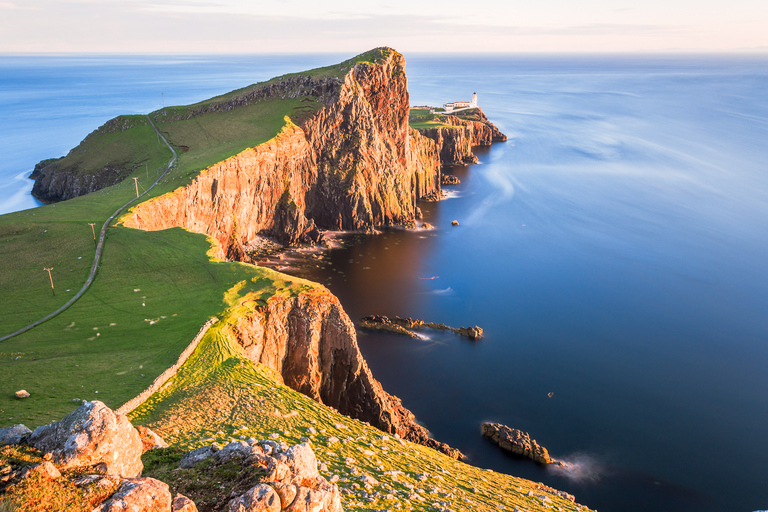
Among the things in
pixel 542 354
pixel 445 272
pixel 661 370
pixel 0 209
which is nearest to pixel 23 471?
pixel 542 354

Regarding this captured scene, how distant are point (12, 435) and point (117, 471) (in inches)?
191

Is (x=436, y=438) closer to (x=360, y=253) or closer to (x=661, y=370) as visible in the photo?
(x=661, y=370)

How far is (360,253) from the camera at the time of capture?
110 meters

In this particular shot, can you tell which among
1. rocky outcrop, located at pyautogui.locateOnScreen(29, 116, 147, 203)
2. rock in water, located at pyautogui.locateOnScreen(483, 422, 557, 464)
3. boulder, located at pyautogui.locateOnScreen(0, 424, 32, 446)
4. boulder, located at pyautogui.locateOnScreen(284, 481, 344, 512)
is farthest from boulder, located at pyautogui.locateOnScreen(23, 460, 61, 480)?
rocky outcrop, located at pyautogui.locateOnScreen(29, 116, 147, 203)

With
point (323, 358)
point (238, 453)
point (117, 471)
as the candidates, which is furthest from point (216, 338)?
point (117, 471)

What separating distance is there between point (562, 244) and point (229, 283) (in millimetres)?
85710

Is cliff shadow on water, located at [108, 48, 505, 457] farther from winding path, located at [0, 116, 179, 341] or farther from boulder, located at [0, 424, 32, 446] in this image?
boulder, located at [0, 424, 32, 446]

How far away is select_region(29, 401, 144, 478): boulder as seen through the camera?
20078 mm

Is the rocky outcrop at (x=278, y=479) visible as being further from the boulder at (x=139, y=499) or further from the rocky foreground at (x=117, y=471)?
the boulder at (x=139, y=499)

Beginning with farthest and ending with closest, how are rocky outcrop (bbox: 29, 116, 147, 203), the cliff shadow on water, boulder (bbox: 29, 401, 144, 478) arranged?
rocky outcrop (bbox: 29, 116, 147, 203) < the cliff shadow on water < boulder (bbox: 29, 401, 144, 478)

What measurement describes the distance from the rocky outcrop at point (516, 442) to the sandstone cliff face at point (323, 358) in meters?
5.67

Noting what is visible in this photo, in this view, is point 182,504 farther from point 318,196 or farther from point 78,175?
Answer: point 78,175

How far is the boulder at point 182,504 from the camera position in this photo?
62.2 ft

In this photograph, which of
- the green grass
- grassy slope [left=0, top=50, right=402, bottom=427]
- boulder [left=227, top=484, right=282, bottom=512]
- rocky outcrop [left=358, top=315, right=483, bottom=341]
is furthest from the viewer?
rocky outcrop [left=358, top=315, right=483, bottom=341]
